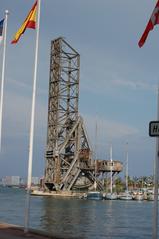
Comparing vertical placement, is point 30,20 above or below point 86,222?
above

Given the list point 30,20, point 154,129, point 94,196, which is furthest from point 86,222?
point 94,196

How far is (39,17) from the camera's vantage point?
21719 millimetres

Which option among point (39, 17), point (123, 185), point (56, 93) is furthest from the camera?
point (123, 185)

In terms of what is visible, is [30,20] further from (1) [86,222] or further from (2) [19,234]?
(1) [86,222]

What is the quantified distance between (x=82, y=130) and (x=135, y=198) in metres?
23.2

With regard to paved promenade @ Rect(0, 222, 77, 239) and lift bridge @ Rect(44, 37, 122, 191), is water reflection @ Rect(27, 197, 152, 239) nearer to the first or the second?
paved promenade @ Rect(0, 222, 77, 239)

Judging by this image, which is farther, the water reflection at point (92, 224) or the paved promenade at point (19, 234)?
the water reflection at point (92, 224)

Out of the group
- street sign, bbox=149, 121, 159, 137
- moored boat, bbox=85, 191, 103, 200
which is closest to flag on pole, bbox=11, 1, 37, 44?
street sign, bbox=149, 121, 159, 137

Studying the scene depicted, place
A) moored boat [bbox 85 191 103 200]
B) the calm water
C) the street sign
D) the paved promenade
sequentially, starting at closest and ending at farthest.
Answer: the street sign, the paved promenade, the calm water, moored boat [bbox 85 191 103 200]

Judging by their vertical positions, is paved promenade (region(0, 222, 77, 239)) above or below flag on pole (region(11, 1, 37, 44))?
below

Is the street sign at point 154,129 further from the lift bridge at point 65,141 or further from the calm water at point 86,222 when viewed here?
the lift bridge at point 65,141

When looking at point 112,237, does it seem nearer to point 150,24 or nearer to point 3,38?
point 3,38

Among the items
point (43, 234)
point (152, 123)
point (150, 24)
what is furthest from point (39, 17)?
point (152, 123)

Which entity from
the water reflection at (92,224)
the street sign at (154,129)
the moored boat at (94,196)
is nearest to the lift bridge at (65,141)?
the moored boat at (94,196)
